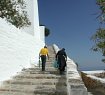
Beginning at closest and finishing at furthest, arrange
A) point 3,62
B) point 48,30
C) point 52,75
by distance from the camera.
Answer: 1. point 3,62
2. point 52,75
3. point 48,30

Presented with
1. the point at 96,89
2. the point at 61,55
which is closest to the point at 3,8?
the point at 61,55

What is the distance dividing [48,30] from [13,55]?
93.1 feet

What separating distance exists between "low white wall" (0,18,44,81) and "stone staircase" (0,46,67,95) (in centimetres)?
47

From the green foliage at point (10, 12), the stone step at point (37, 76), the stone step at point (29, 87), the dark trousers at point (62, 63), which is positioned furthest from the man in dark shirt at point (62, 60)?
the green foliage at point (10, 12)

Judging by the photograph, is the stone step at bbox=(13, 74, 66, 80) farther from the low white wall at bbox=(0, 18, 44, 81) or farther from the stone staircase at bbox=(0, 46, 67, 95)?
the low white wall at bbox=(0, 18, 44, 81)

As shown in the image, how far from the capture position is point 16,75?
1802 cm

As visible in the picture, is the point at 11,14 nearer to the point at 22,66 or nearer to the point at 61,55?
the point at 22,66

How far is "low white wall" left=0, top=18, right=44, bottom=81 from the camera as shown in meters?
16.1

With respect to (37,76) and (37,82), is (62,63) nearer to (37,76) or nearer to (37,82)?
(37,76)

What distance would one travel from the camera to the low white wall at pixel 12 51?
16.1 metres

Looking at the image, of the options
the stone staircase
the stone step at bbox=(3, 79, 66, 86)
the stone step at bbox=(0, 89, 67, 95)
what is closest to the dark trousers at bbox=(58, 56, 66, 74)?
the stone staircase

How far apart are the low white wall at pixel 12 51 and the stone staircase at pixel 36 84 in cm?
47

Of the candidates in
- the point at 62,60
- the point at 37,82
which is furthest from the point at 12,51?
the point at 62,60

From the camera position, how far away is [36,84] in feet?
52.7
